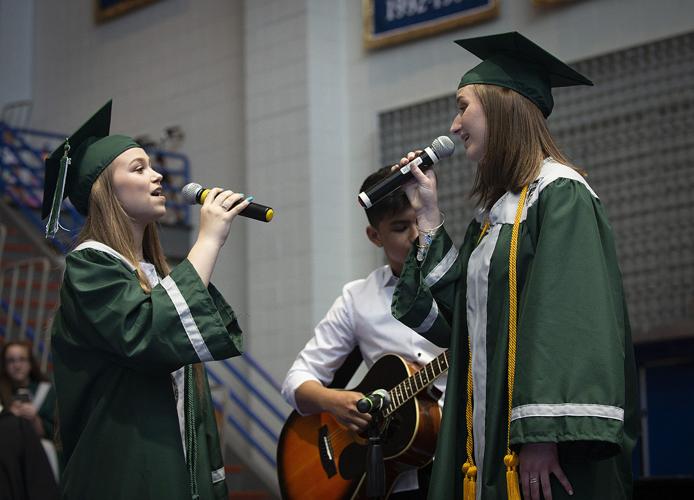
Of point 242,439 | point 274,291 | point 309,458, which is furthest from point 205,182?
point 309,458

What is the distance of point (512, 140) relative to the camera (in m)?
2.38

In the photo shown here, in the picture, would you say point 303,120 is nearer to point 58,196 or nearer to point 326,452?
point 326,452

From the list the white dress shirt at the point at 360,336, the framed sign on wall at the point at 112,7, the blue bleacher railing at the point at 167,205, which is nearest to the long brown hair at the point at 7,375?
the blue bleacher railing at the point at 167,205

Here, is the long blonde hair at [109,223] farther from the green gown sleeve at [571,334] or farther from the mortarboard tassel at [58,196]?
the green gown sleeve at [571,334]

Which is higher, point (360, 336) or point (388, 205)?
point (388, 205)

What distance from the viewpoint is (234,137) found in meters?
8.63

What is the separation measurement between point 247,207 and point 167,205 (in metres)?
6.32

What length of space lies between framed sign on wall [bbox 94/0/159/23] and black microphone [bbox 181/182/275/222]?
720 centimetres

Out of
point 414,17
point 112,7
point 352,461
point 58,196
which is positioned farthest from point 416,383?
point 112,7

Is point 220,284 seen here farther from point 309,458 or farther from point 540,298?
point 540,298

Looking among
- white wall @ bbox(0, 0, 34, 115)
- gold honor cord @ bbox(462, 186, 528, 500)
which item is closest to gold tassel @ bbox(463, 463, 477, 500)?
gold honor cord @ bbox(462, 186, 528, 500)

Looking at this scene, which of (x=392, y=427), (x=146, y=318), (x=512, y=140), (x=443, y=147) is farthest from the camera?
(x=392, y=427)

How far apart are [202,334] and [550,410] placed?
0.87m

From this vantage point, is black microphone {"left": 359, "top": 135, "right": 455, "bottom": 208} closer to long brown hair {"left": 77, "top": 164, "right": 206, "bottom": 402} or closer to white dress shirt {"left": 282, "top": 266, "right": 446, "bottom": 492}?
long brown hair {"left": 77, "top": 164, "right": 206, "bottom": 402}
